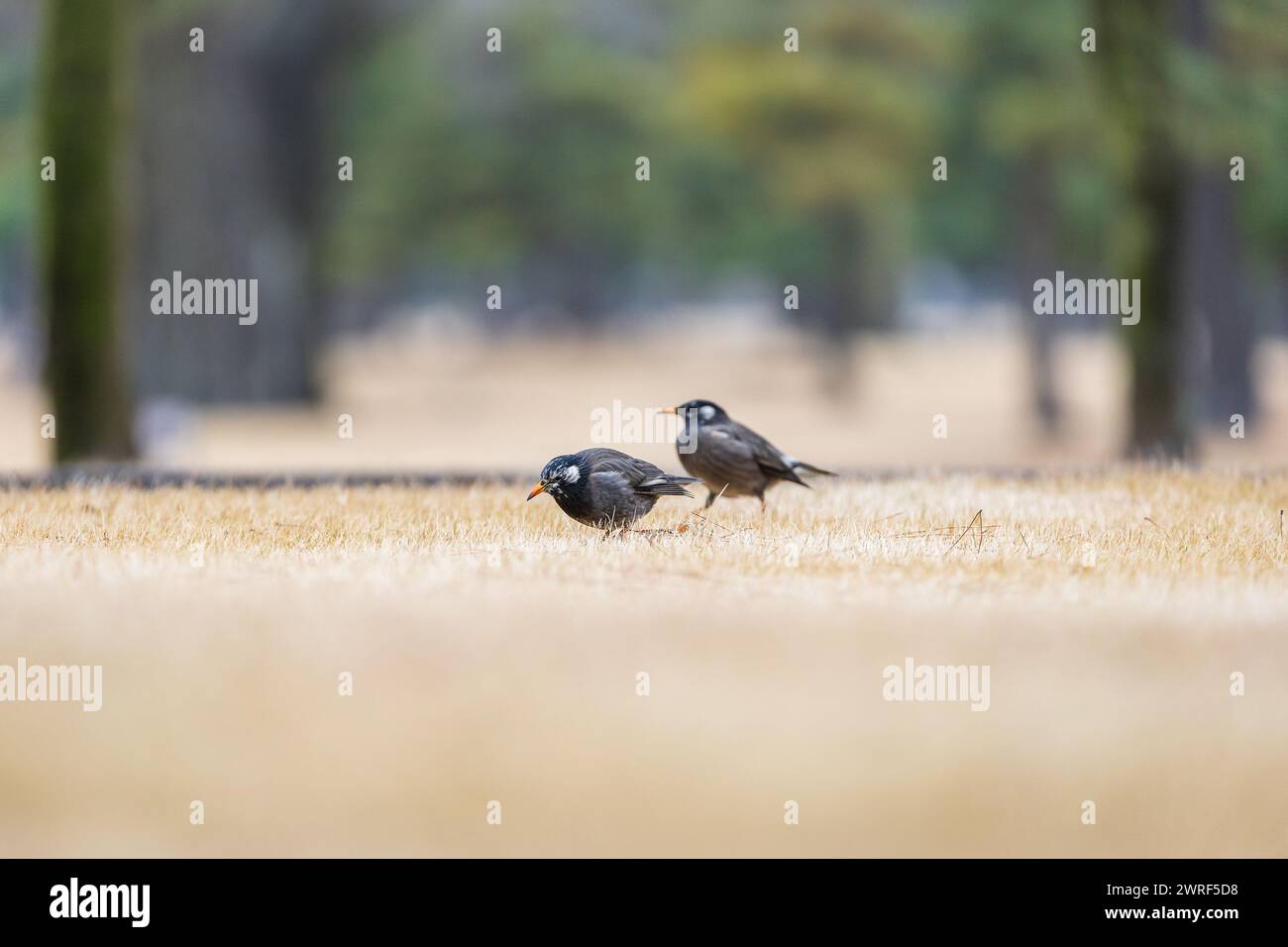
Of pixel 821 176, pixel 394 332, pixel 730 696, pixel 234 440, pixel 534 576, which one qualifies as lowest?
pixel 730 696

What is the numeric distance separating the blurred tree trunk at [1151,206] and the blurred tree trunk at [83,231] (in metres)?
7.33

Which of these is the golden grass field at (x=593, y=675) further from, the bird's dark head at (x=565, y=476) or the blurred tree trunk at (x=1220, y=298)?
the blurred tree trunk at (x=1220, y=298)

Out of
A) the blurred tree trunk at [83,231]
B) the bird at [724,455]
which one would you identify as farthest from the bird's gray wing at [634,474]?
the blurred tree trunk at [83,231]

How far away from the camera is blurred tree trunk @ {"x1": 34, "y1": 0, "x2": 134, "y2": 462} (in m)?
9.96

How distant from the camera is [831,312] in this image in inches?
1300

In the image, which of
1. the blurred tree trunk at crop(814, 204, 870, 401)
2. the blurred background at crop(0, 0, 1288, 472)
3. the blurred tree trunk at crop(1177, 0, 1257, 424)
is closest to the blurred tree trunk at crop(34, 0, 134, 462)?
the blurred background at crop(0, 0, 1288, 472)

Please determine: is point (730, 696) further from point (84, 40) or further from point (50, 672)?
point (84, 40)

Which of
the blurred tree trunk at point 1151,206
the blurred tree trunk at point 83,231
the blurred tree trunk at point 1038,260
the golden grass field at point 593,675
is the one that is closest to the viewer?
the golden grass field at point 593,675

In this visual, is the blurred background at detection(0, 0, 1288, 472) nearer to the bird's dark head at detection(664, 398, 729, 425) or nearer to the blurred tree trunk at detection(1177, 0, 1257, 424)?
the blurred tree trunk at detection(1177, 0, 1257, 424)

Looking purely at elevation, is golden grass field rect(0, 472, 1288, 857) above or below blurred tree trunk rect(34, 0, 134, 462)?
below

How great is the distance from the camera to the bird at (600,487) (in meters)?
5.13

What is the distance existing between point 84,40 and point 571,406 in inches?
666

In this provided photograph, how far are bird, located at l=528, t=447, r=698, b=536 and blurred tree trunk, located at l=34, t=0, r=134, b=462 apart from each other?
564 centimetres

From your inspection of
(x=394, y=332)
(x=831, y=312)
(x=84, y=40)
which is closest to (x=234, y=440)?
(x=84, y=40)
